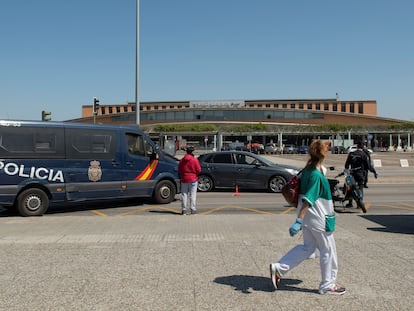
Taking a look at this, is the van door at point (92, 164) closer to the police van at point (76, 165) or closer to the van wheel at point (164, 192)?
the police van at point (76, 165)

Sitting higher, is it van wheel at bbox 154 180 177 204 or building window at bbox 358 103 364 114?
building window at bbox 358 103 364 114

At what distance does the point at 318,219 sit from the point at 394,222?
5599 mm

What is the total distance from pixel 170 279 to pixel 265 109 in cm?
10825

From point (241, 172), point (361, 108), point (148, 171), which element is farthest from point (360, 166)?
point (361, 108)

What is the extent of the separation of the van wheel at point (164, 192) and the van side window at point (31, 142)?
9.63ft

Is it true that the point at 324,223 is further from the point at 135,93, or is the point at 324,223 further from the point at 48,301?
the point at 135,93

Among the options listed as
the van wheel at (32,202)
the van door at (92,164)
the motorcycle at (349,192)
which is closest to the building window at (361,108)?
the motorcycle at (349,192)

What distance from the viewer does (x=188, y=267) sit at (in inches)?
221

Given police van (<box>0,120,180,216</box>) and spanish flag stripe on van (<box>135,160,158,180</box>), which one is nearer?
police van (<box>0,120,180,216</box>)

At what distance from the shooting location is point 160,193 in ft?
40.7

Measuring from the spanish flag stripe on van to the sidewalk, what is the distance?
3043mm

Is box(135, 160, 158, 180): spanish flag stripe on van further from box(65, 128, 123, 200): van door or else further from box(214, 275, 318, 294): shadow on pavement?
box(214, 275, 318, 294): shadow on pavement

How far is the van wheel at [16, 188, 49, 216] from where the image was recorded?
10211 millimetres

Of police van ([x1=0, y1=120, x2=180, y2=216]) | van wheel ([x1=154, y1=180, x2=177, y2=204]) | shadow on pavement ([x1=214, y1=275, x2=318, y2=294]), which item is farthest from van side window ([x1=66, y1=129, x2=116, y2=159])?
shadow on pavement ([x1=214, y1=275, x2=318, y2=294])
